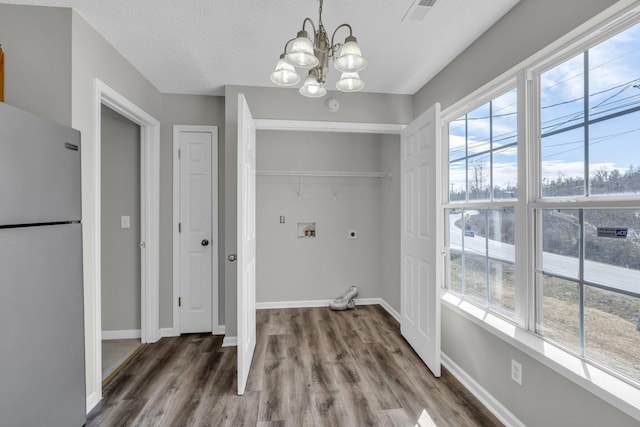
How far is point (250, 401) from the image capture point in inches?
78.0

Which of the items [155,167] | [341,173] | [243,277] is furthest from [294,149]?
[243,277]

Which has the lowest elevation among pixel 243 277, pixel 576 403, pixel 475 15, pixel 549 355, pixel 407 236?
pixel 576 403

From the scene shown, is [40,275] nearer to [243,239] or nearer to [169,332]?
[243,239]

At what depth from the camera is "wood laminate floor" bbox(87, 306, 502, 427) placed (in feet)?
5.97

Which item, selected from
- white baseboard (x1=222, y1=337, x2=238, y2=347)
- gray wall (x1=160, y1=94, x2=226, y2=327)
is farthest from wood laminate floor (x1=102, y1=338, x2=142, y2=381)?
white baseboard (x1=222, y1=337, x2=238, y2=347)

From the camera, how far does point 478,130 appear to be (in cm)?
220

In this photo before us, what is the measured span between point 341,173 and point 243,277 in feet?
6.60

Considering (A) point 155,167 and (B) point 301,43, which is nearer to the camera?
(B) point 301,43

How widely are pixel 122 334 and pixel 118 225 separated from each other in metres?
1.12

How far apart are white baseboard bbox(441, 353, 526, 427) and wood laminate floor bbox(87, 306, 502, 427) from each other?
0.04 m

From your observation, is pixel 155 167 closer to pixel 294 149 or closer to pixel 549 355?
pixel 294 149

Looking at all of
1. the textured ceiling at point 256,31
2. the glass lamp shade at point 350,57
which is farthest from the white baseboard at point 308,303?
the glass lamp shade at point 350,57

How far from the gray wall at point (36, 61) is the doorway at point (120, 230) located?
1166 millimetres

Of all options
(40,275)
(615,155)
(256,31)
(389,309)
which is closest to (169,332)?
(40,275)
